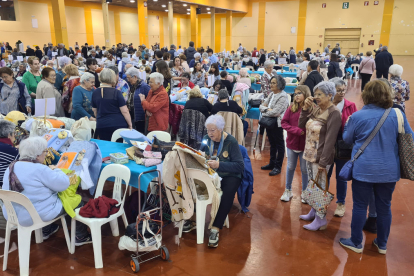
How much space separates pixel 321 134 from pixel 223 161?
955 mm

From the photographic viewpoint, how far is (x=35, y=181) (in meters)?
2.37

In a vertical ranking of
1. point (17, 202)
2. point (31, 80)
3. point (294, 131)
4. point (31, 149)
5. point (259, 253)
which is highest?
point (31, 80)

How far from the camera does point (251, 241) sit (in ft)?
9.77

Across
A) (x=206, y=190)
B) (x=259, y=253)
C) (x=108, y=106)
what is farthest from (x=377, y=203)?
(x=108, y=106)

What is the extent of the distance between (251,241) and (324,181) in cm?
91

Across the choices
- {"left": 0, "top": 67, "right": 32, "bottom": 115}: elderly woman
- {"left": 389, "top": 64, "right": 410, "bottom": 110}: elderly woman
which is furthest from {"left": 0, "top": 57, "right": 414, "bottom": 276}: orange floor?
{"left": 0, "top": 67, "right": 32, "bottom": 115}: elderly woman

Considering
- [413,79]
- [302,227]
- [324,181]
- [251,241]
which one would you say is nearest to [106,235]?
[251,241]

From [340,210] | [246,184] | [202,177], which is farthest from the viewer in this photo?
[340,210]

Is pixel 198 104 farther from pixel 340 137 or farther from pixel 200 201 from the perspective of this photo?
pixel 340 137

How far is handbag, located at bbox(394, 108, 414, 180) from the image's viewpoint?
236 cm

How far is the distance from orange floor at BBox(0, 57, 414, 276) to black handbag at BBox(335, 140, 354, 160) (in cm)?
78

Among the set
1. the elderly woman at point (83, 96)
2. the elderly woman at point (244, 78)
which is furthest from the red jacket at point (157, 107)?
the elderly woman at point (244, 78)

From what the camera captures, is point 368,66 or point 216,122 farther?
point 368,66

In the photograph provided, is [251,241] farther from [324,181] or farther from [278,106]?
[278,106]
